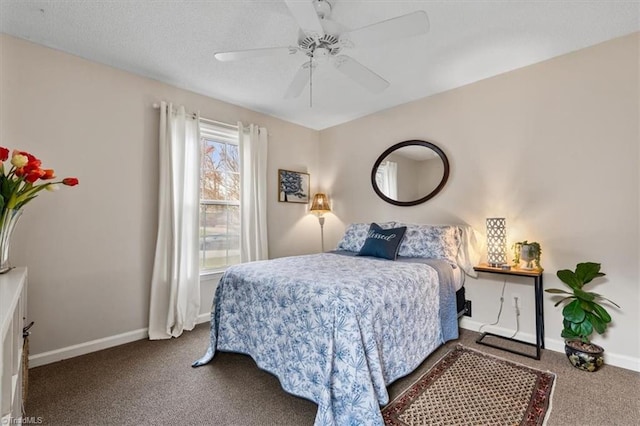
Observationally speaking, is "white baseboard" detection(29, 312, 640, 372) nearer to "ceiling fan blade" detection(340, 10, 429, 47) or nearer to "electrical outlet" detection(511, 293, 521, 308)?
"electrical outlet" detection(511, 293, 521, 308)

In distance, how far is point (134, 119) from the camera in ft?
9.37

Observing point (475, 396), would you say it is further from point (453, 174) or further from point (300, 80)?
point (300, 80)

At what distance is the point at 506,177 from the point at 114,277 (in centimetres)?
377

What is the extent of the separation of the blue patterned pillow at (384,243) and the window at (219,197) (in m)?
1.62

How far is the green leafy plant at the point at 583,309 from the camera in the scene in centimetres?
213

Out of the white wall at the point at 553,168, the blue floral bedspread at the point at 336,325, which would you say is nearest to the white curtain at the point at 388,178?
the white wall at the point at 553,168

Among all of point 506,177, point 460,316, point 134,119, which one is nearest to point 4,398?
point 134,119

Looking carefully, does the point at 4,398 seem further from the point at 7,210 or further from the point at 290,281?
the point at 290,281

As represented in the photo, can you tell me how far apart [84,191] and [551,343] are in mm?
4226

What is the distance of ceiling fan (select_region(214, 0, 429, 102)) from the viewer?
5.05 ft

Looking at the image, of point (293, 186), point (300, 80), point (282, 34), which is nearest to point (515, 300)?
point (300, 80)

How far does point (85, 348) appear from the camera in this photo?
254 centimetres

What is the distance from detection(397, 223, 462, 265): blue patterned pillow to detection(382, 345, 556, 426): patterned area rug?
0.91m

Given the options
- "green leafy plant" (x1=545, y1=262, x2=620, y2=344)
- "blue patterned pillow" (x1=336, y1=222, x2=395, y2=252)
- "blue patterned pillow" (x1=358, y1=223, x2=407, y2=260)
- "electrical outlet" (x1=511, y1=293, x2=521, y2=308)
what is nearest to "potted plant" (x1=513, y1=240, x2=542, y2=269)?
"green leafy plant" (x1=545, y1=262, x2=620, y2=344)
